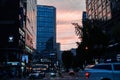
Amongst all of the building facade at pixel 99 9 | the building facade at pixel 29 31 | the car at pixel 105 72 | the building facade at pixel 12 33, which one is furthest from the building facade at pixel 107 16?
the car at pixel 105 72

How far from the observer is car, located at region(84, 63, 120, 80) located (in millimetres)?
24797

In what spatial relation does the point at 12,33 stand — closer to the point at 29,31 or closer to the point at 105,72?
the point at 29,31

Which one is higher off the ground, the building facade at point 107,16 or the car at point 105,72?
the building facade at point 107,16

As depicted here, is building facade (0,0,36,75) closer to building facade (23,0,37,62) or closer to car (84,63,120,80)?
building facade (23,0,37,62)

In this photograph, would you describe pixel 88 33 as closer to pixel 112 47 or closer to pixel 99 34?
pixel 99 34

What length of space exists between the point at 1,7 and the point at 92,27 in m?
55.3

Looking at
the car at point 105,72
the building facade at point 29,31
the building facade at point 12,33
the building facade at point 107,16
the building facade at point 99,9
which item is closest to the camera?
the car at point 105,72

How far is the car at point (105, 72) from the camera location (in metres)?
24.8

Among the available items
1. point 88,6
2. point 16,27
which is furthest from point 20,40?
point 88,6

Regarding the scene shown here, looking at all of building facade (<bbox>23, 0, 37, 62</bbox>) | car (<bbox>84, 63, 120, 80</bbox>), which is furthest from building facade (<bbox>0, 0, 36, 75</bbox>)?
car (<bbox>84, 63, 120, 80</bbox>)

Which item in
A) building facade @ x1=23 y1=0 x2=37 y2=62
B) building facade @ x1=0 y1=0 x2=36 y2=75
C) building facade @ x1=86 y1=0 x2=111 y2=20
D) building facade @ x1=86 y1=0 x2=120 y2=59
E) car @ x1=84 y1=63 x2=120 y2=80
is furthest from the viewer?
building facade @ x1=23 y1=0 x2=37 y2=62

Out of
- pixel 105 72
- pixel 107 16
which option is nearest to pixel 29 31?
pixel 107 16

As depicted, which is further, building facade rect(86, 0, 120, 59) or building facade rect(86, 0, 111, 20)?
building facade rect(86, 0, 111, 20)

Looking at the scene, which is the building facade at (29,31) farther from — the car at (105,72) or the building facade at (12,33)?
the car at (105,72)
